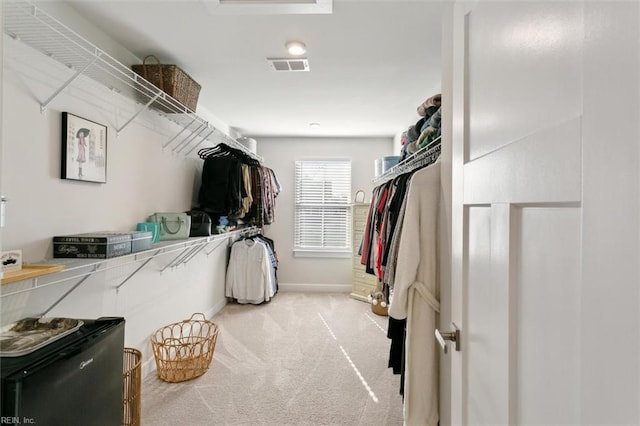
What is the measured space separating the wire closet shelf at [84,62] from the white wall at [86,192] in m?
0.05

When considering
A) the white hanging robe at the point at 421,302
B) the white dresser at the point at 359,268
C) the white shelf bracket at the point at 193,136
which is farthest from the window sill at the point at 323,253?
the white hanging robe at the point at 421,302

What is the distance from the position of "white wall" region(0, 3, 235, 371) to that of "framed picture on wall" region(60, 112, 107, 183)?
38 millimetres

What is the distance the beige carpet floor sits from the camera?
76.9 inches

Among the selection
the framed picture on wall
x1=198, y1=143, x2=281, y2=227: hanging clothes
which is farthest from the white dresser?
the framed picture on wall

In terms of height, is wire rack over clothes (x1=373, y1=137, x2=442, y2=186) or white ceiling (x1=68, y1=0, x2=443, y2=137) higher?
white ceiling (x1=68, y1=0, x2=443, y2=137)

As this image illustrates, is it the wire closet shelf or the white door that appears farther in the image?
the wire closet shelf

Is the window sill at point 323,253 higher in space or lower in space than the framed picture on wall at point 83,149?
lower

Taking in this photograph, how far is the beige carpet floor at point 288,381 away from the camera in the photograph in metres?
1.95

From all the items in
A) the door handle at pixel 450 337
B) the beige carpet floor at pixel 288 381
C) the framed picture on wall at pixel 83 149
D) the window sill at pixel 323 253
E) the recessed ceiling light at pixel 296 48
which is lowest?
the beige carpet floor at pixel 288 381

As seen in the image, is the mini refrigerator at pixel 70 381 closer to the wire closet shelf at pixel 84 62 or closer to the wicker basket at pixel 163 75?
the wire closet shelf at pixel 84 62

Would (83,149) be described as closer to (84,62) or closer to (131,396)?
(84,62)

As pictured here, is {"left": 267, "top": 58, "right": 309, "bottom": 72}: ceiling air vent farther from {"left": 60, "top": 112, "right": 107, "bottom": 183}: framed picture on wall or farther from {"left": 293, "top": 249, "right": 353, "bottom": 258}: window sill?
{"left": 293, "top": 249, "right": 353, "bottom": 258}: window sill

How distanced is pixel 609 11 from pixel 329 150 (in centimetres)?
456

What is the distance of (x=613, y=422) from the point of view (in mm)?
369
